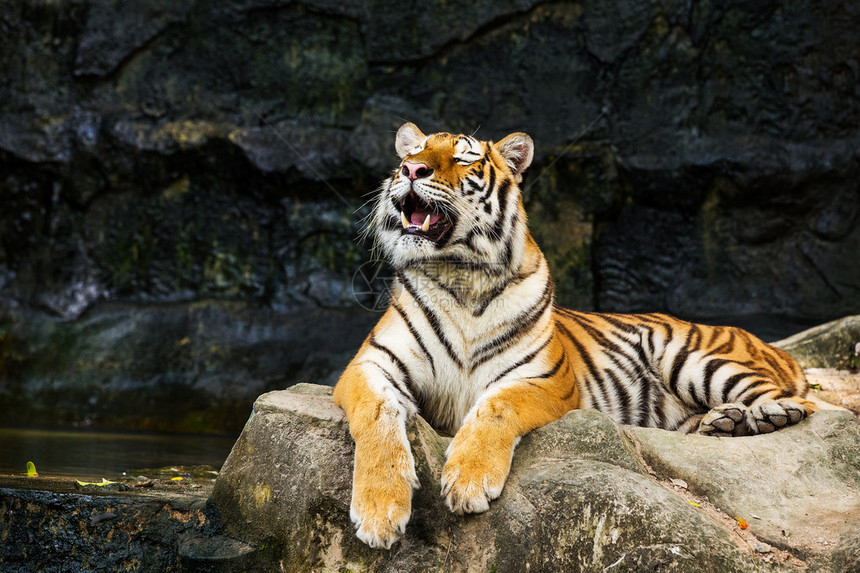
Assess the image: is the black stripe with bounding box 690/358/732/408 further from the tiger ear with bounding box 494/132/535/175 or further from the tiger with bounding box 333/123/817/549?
the tiger ear with bounding box 494/132/535/175

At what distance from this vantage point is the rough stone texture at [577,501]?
7.37 feet

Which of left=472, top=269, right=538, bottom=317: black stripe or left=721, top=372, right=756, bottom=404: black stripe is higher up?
left=472, top=269, right=538, bottom=317: black stripe

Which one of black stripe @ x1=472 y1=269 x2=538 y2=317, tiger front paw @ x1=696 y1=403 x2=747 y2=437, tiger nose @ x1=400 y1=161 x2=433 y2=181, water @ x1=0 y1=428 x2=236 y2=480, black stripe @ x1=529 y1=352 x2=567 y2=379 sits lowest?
water @ x1=0 y1=428 x2=236 y2=480

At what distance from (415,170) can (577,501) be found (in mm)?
1318

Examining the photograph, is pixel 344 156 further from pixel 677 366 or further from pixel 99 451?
pixel 677 366

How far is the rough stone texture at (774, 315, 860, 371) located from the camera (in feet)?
16.1

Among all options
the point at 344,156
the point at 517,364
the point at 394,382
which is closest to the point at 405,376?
the point at 394,382

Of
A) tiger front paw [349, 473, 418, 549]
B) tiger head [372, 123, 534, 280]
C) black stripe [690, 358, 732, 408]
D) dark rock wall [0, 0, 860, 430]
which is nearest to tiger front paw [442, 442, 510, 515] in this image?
tiger front paw [349, 473, 418, 549]

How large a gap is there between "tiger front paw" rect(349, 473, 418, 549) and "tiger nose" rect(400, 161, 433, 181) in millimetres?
1147

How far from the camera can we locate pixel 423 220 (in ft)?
10.1

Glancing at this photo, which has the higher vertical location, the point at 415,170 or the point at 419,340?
the point at 415,170

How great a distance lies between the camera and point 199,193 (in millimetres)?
7281

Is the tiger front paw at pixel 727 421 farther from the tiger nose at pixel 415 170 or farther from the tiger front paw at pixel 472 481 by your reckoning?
the tiger nose at pixel 415 170

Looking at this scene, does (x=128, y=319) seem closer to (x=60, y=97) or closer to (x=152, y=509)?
(x=60, y=97)
